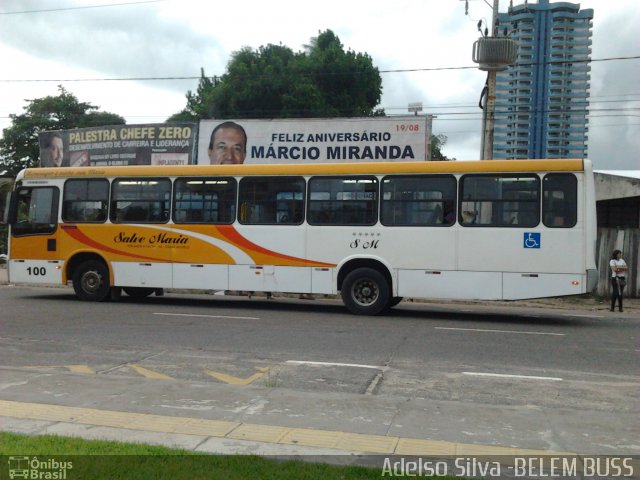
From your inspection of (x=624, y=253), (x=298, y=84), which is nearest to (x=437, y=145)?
(x=298, y=84)

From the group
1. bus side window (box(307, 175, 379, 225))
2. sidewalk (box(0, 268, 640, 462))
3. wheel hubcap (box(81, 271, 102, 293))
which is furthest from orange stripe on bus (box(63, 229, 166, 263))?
sidewalk (box(0, 268, 640, 462))

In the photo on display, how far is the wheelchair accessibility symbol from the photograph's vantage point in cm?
1280

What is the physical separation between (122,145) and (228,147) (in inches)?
199

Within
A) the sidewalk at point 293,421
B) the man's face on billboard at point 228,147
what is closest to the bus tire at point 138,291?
the sidewalk at point 293,421

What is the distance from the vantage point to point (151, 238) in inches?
599

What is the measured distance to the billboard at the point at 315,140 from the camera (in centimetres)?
2334

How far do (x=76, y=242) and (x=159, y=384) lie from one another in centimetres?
939

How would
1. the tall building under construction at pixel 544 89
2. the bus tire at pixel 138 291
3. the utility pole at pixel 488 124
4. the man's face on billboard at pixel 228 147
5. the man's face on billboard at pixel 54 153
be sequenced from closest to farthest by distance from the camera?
the bus tire at pixel 138 291 → the utility pole at pixel 488 124 → the tall building under construction at pixel 544 89 → the man's face on billboard at pixel 228 147 → the man's face on billboard at pixel 54 153

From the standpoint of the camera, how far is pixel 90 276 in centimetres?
1573

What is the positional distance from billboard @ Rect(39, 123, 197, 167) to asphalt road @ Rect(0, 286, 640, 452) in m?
12.4

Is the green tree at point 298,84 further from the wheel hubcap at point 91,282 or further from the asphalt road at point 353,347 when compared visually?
the asphalt road at point 353,347

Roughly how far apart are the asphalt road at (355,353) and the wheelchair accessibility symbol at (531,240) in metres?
1.60

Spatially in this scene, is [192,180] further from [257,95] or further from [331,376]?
[257,95]

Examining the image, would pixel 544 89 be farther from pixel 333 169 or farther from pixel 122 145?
pixel 122 145
